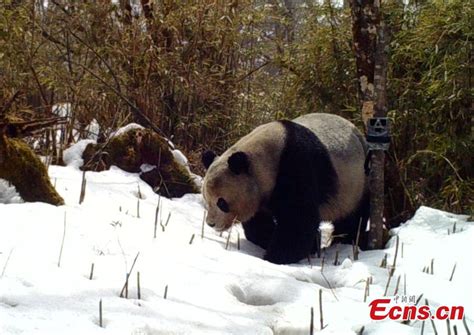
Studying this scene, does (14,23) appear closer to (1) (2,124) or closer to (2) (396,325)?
(1) (2,124)

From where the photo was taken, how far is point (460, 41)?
4949mm

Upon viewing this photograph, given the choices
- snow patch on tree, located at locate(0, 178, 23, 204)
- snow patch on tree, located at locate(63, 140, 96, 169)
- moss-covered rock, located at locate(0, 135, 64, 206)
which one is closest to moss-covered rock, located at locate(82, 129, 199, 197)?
snow patch on tree, located at locate(63, 140, 96, 169)

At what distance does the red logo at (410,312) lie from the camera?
2604mm

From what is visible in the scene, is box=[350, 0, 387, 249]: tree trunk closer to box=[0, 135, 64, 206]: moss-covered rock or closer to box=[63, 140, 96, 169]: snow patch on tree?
box=[0, 135, 64, 206]: moss-covered rock

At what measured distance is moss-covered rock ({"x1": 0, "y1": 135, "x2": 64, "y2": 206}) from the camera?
3676 millimetres

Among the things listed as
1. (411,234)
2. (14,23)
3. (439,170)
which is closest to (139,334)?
(411,234)

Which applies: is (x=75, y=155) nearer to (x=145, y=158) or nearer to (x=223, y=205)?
(x=145, y=158)

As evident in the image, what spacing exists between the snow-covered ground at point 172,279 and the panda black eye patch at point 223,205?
0.97 ft

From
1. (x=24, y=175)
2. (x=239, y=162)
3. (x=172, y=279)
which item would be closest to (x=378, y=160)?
(x=239, y=162)

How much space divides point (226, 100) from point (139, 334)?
5298mm

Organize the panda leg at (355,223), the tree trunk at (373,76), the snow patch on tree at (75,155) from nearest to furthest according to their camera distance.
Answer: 1. the tree trunk at (373,76)
2. the panda leg at (355,223)
3. the snow patch on tree at (75,155)

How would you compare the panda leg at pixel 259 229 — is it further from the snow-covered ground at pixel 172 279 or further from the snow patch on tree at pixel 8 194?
the snow patch on tree at pixel 8 194

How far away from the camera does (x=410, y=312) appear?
2.64 metres

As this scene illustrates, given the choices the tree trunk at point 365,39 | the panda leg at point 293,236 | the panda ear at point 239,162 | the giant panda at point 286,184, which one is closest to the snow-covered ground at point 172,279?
the panda leg at point 293,236
